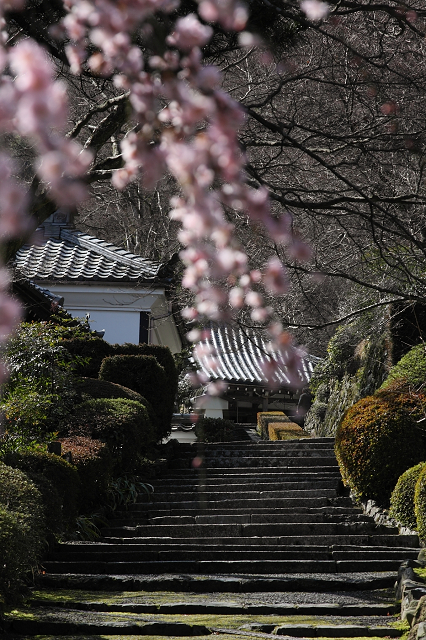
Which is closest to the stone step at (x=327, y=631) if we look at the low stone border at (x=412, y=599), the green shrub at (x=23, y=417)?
the low stone border at (x=412, y=599)

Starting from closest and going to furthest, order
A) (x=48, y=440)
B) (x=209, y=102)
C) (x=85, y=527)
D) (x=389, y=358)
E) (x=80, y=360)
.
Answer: (x=209, y=102), (x=85, y=527), (x=48, y=440), (x=80, y=360), (x=389, y=358)

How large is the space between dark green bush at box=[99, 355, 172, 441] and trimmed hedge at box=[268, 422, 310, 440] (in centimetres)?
262

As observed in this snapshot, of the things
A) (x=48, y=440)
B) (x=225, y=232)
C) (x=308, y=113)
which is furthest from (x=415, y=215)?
(x=225, y=232)

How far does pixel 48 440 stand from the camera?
28.4 feet

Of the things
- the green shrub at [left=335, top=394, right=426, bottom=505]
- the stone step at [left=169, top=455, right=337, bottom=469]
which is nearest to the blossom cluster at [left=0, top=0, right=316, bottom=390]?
the green shrub at [left=335, top=394, right=426, bottom=505]

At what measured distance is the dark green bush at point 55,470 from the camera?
684 centimetres

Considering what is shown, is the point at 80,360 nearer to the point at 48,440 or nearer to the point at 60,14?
the point at 48,440

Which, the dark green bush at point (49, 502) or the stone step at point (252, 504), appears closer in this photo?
the dark green bush at point (49, 502)

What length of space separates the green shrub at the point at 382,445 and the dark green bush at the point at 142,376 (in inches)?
176

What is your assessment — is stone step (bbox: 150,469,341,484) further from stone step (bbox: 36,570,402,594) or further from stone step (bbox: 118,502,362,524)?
stone step (bbox: 36,570,402,594)

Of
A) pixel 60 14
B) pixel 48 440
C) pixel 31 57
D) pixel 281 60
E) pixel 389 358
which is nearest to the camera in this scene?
pixel 31 57

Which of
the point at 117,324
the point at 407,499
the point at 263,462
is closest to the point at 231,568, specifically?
the point at 407,499

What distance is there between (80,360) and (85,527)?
3.08 m

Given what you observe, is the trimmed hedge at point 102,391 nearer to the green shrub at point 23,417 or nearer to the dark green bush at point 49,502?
the green shrub at point 23,417
